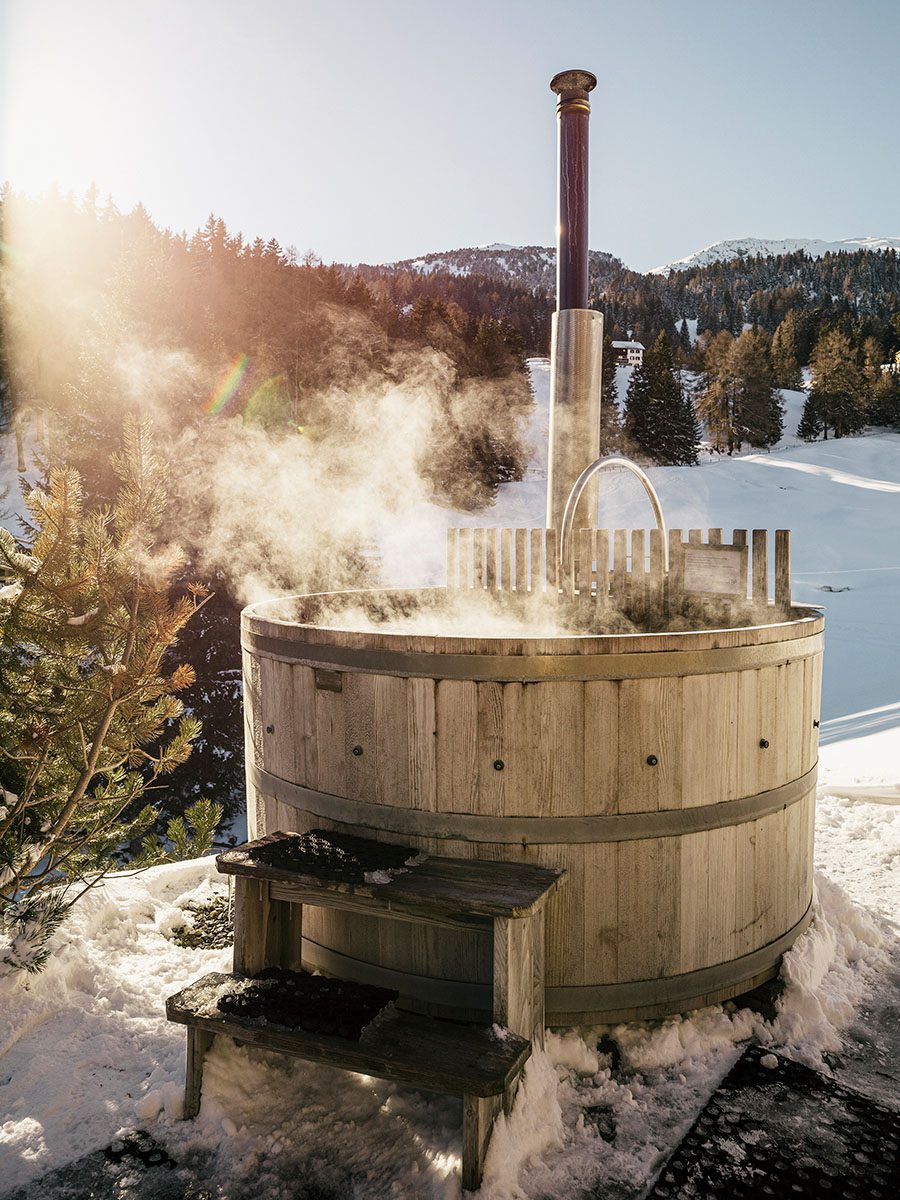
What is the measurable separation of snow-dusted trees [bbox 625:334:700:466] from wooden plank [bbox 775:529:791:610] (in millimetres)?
33661

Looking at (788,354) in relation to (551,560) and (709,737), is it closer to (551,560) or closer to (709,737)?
(551,560)

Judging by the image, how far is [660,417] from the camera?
36.8m

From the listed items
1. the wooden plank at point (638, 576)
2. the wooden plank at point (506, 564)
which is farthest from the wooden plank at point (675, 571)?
the wooden plank at point (506, 564)

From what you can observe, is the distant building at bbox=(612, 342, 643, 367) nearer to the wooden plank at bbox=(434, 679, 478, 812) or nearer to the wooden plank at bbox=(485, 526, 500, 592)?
the wooden plank at bbox=(485, 526, 500, 592)

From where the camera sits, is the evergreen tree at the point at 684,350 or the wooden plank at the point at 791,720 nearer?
the wooden plank at the point at 791,720

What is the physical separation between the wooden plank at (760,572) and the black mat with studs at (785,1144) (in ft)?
5.84

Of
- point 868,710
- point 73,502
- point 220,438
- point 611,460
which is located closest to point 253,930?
point 73,502

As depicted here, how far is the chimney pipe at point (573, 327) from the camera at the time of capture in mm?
4613

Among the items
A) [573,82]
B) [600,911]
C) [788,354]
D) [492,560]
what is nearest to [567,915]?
[600,911]

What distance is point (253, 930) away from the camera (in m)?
2.42

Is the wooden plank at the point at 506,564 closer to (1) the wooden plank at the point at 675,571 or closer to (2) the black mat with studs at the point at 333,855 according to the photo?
(1) the wooden plank at the point at 675,571

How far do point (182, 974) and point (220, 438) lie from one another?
1201 centimetres

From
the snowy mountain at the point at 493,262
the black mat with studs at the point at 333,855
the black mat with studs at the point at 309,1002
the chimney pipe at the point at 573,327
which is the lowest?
the black mat with studs at the point at 309,1002

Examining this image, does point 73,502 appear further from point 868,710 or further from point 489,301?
point 489,301
